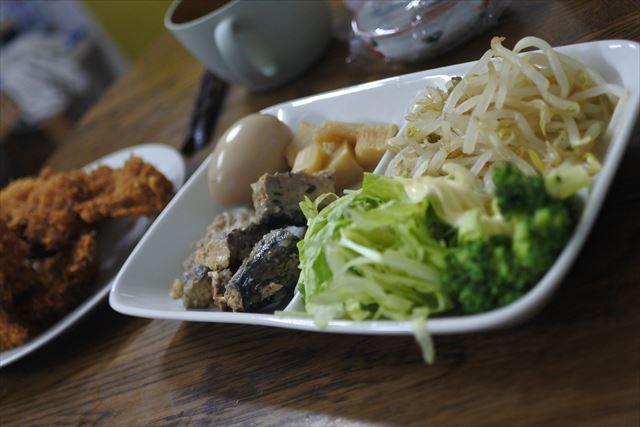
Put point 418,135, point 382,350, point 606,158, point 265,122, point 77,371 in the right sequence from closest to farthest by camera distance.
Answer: point 606,158
point 382,350
point 418,135
point 77,371
point 265,122

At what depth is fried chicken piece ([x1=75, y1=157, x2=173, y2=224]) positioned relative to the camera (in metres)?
1.48

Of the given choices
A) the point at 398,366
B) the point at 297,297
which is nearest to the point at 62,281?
the point at 297,297

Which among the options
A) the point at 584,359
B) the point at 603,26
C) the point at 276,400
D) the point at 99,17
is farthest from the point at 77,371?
the point at 99,17

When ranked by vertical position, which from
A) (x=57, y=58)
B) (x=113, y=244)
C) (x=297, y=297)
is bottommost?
(x=57, y=58)

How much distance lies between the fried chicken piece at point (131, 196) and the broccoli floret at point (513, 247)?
0.96 metres

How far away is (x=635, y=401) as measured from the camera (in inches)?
26.2

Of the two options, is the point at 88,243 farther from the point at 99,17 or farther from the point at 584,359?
the point at 99,17

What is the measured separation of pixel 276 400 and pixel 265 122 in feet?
2.18

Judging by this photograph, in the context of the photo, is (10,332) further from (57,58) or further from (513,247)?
(57,58)

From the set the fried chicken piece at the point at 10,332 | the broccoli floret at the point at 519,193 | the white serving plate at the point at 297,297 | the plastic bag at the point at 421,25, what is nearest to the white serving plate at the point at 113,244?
the fried chicken piece at the point at 10,332

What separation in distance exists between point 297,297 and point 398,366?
0.19 m

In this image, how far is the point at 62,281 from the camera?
1.40m

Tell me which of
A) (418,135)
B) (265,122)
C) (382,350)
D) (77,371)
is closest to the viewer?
(382,350)

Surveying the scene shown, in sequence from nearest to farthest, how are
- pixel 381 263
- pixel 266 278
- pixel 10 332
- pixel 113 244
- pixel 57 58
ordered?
pixel 381 263, pixel 266 278, pixel 10 332, pixel 113 244, pixel 57 58
